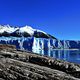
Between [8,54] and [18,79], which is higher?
[8,54]

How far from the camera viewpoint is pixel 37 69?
17.8 feet

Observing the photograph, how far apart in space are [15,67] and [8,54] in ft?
4.87

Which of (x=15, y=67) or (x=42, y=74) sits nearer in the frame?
(x=42, y=74)

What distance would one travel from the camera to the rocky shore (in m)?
5.09

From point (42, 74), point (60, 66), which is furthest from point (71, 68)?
point (42, 74)

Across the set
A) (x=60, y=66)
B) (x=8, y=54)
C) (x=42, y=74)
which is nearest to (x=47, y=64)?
(x=60, y=66)

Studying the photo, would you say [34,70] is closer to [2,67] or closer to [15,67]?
[15,67]

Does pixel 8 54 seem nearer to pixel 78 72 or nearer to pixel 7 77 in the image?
pixel 7 77

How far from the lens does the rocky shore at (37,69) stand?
509cm

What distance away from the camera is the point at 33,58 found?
6.52 m


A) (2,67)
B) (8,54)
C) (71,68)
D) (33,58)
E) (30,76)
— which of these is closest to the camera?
(30,76)

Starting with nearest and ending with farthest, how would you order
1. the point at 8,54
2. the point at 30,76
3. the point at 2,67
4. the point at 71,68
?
1. the point at 30,76
2. the point at 71,68
3. the point at 2,67
4. the point at 8,54

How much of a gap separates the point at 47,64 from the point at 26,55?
0.98 metres

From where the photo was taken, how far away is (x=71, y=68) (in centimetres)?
554
